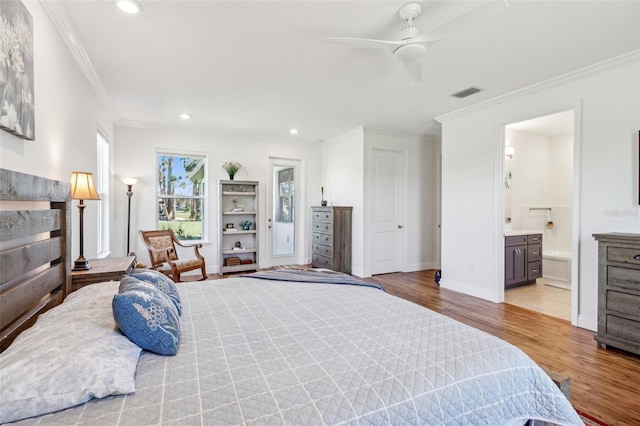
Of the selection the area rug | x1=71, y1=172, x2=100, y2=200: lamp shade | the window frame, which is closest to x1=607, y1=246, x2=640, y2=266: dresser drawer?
the area rug

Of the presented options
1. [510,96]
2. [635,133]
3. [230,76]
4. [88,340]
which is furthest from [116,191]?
[635,133]

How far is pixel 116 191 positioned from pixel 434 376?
5281 millimetres

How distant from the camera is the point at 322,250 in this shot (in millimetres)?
5621

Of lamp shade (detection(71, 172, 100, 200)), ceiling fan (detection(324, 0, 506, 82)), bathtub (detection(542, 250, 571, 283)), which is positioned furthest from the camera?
bathtub (detection(542, 250, 571, 283))

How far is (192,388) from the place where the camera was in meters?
0.99

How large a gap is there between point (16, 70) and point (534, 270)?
6.03 m

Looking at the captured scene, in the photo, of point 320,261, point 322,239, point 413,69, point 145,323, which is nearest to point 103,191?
point 322,239

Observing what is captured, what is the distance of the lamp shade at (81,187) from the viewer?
7.84ft

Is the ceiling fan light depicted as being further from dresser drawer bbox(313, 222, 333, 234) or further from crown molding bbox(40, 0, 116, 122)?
dresser drawer bbox(313, 222, 333, 234)

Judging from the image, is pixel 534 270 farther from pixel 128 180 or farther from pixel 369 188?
pixel 128 180

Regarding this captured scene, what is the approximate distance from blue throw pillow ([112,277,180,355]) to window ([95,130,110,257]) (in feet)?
10.6

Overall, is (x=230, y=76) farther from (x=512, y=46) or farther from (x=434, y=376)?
(x=434, y=376)

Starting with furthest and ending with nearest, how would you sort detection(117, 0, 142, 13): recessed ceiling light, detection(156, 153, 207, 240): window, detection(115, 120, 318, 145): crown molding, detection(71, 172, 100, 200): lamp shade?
detection(156, 153, 207, 240): window, detection(115, 120, 318, 145): crown molding, detection(71, 172, 100, 200): lamp shade, detection(117, 0, 142, 13): recessed ceiling light

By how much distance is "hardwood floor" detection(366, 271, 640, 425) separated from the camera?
1.91m
